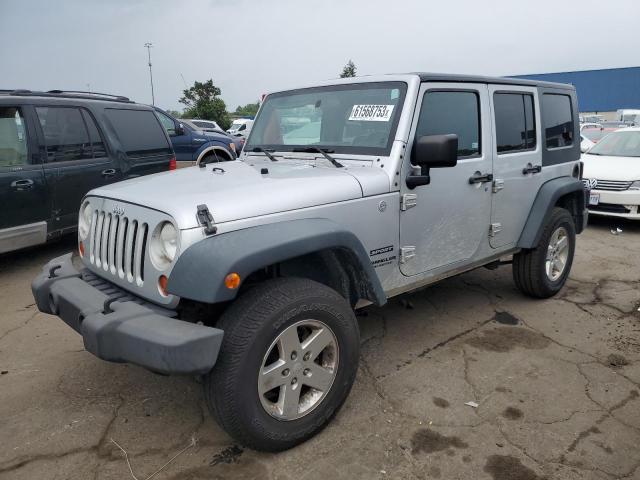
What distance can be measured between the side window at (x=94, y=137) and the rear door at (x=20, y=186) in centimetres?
69

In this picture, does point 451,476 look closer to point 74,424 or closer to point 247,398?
point 247,398

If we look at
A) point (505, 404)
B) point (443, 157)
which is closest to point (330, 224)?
point (443, 157)

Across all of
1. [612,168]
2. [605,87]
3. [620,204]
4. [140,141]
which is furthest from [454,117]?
[605,87]

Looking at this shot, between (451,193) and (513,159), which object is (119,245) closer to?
(451,193)

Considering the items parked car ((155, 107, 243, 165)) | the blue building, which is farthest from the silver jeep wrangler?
the blue building

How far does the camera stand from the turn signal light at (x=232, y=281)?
209cm

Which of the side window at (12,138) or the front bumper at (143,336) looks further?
the side window at (12,138)

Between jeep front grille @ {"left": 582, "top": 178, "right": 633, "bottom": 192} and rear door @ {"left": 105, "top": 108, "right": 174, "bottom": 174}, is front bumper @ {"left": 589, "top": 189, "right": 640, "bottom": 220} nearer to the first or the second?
jeep front grille @ {"left": 582, "top": 178, "right": 633, "bottom": 192}

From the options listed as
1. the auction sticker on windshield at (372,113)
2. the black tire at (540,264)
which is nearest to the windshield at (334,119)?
the auction sticker on windshield at (372,113)

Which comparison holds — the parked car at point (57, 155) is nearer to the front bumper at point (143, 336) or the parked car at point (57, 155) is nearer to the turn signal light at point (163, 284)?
the front bumper at point (143, 336)

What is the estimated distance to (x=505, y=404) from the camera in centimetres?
295

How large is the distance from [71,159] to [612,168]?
7.62 m

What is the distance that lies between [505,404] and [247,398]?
5.31ft

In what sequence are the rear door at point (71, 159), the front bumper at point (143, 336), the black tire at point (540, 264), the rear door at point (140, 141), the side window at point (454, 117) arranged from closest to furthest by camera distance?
the front bumper at point (143, 336) < the side window at point (454, 117) < the black tire at point (540, 264) < the rear door at point (71, 159) < the rear door at point (140, 141)
